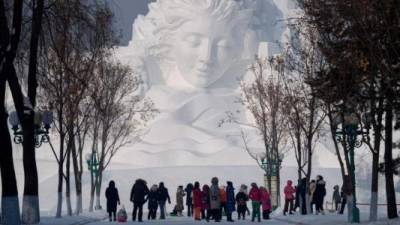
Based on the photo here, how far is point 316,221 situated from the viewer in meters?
25.4

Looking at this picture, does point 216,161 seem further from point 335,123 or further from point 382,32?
point 382,32

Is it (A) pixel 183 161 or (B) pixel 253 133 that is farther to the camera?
(B) pixel 253 133

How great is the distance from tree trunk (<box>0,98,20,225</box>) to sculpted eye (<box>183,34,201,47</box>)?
181 feet

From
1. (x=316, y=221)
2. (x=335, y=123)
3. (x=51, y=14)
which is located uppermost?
(x=51, y=14)

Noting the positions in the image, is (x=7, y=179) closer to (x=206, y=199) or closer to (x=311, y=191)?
(x=206, y=199)

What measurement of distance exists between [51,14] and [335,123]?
8845mm

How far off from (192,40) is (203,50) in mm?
1373

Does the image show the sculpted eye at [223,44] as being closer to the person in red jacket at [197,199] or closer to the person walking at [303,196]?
the person walking at [303,196]

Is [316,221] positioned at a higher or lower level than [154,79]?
lower

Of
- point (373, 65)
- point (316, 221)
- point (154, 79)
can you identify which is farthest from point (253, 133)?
point (373, 65)

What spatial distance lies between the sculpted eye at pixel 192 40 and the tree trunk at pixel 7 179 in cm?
5521

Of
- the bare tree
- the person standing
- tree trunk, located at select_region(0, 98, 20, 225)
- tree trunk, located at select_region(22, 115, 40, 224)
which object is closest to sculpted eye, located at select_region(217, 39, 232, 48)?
the bare tree

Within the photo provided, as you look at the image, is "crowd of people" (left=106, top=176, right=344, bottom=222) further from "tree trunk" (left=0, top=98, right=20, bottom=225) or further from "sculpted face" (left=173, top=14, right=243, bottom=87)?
"sculpted face" (left=173, top=14, right=243, bottom=87)

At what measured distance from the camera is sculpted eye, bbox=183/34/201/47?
72994mm
